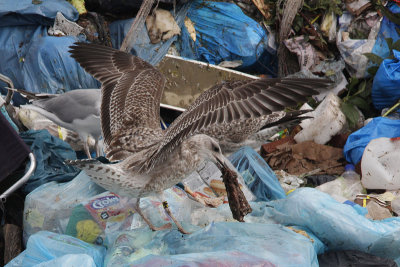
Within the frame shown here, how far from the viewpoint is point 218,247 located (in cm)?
191

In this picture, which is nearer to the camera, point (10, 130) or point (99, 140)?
point (10, 130)

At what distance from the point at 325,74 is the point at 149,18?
157 centimetres

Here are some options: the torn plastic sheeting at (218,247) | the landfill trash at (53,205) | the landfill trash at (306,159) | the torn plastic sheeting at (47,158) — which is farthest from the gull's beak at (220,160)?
the landfill trash at (306,159)

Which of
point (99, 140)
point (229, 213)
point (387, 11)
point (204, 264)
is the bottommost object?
point (99, 140)

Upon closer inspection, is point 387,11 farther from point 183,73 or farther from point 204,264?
point 204,264

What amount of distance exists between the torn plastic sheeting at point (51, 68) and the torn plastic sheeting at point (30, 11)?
20 centimetres

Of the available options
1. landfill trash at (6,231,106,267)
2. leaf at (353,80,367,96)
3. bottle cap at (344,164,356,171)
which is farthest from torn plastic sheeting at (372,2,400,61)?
landfill trash at (6,231,106,267)

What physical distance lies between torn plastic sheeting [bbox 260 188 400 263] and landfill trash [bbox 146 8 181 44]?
2.41 meters

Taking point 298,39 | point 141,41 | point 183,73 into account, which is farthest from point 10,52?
point 298,39

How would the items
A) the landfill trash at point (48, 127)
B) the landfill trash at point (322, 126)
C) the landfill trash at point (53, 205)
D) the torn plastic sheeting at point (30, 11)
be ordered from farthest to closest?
the torn plastic sheeting at point (30, 11)
the landfill trash at point (322, 126)
the landfill trash at point (48, 127)
the landfill trash at point (53, 205)

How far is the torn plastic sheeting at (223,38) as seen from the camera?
4.32 m

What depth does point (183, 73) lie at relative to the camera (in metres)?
4.02

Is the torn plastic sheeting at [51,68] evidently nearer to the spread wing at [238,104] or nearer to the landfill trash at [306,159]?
the landfill trash at [306,159]

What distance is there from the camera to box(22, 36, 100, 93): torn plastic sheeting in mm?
3723
